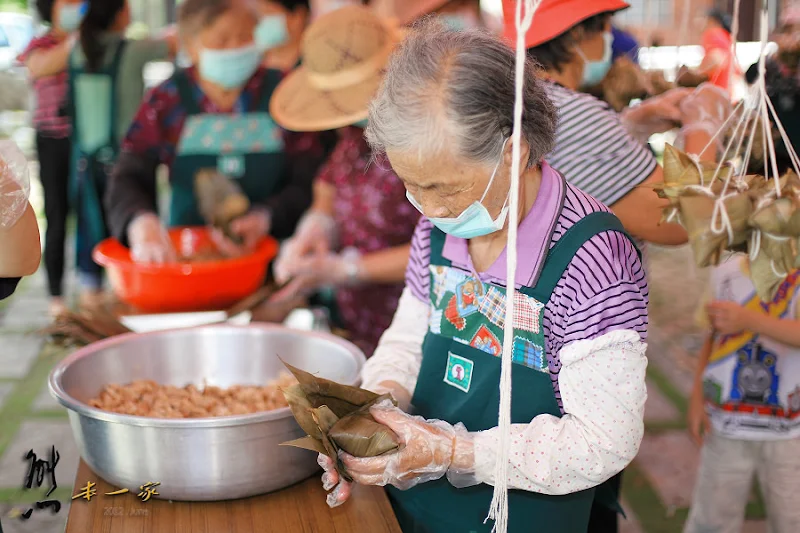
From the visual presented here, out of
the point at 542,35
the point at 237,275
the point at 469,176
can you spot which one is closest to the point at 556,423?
the point at 469,176

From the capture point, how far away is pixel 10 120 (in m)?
9.06

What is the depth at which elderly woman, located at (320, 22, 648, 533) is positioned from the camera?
1140 mm

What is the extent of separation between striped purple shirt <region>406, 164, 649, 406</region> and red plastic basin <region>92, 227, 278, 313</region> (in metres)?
1.14

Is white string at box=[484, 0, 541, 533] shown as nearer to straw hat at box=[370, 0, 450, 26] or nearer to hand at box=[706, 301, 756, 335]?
straw hat at box=[370, 0, 450, 26]

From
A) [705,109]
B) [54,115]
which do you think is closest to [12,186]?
[705,109]

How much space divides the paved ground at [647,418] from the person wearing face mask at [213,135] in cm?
68

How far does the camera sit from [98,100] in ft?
13.5

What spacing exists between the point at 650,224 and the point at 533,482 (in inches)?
24.5

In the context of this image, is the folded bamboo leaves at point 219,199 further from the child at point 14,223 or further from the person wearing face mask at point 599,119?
the child at point 14,223

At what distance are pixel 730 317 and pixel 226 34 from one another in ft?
6.01

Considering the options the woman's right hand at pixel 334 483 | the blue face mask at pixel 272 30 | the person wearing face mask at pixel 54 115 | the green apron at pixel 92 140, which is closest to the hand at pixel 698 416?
the woman's right hand at pixel 334 483

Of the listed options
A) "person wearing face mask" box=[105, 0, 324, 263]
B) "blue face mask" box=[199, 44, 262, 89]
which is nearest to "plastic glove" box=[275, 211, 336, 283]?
"person wearing face mask" box=[105, 0, 324, 263]

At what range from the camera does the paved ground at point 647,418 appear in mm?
2709

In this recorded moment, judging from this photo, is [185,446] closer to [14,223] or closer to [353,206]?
[14,223]
